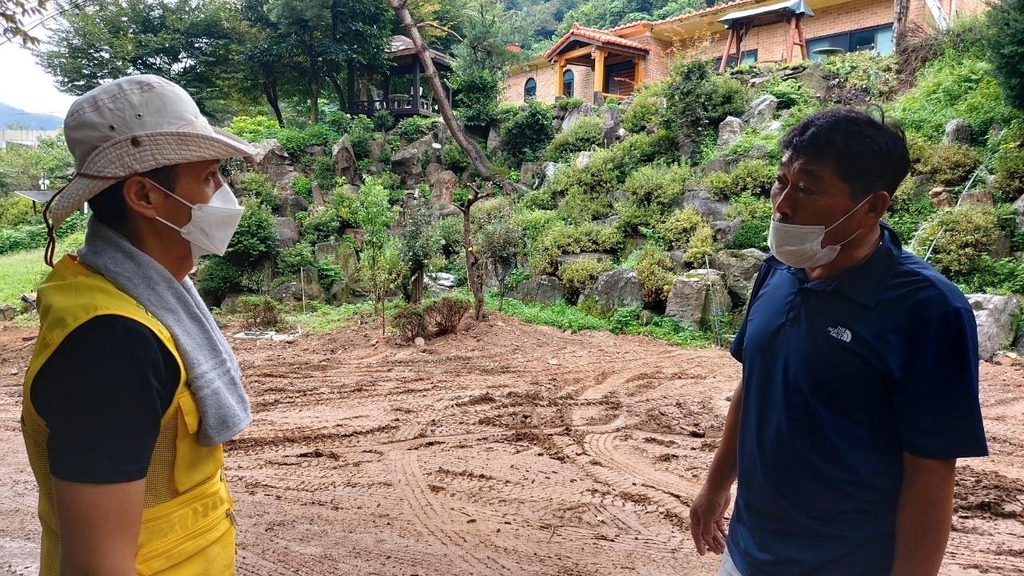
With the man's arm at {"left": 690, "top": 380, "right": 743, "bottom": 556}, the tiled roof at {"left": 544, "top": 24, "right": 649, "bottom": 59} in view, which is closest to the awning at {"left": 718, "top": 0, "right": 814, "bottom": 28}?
the tiled roof at {"left": 544, "top": 24, "right": 649, "bottom": 59}

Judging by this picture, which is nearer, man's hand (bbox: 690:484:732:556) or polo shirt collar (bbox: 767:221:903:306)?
polo shirt collar (bbox: 767:221:903:306)

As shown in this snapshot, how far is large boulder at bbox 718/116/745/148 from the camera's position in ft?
43.9

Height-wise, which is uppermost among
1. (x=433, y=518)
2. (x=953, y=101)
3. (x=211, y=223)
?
(x=953, y=101)

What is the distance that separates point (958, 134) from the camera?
10086mm

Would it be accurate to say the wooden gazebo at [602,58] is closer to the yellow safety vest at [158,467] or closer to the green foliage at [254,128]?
the green foliage at [254,128]

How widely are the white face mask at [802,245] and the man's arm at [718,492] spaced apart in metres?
0.43

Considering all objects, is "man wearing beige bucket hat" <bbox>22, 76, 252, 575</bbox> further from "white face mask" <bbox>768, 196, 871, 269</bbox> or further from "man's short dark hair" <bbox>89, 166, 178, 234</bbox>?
"white face mask" <bbox>768, 196, 871, 269</bbox>

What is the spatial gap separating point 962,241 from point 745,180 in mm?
3898

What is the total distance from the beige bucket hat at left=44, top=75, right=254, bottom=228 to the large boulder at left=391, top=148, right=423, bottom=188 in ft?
58.1

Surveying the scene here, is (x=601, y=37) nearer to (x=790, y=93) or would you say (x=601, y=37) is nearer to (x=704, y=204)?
(x=790, y=93)

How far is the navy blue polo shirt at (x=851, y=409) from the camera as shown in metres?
1.23

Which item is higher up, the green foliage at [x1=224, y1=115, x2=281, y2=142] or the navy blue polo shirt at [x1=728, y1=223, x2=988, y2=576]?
the green foliage at [x1=224, y1=115, x2=281, y2=142]

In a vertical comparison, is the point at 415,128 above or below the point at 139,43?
below

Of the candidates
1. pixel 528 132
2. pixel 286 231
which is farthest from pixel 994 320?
pixel 286 231
